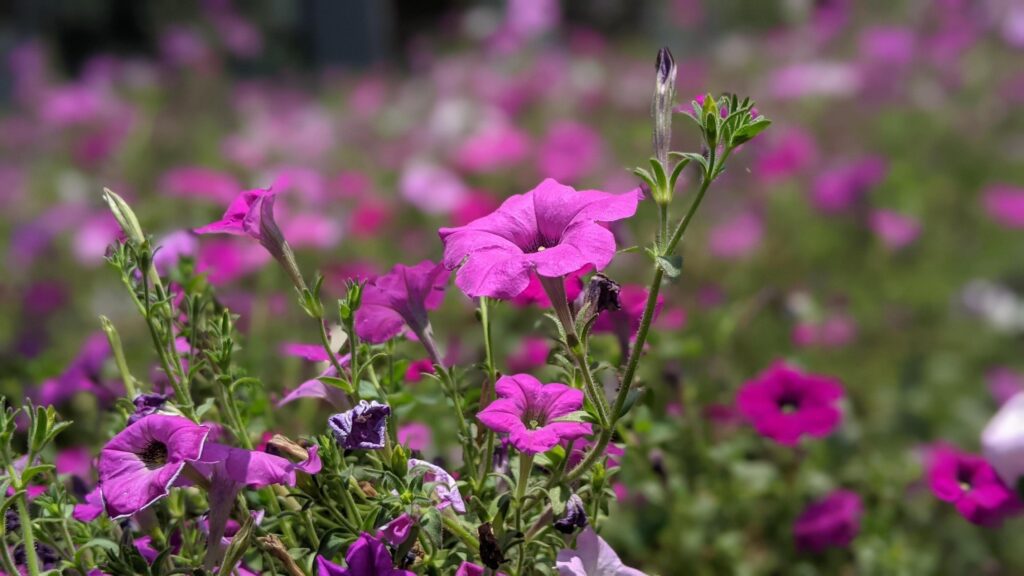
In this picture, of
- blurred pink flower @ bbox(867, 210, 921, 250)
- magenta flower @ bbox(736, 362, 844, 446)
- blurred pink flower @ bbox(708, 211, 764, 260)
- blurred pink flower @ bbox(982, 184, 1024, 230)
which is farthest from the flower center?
blurred pink flower @ bbox(982, 184, 1024, 230)

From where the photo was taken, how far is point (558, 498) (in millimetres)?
771

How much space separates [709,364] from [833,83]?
11.2ft

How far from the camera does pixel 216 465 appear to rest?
748 millimetres

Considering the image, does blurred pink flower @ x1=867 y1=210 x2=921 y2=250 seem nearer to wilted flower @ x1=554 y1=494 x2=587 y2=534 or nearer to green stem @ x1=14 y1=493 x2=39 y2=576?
wilted flower @ x1=554 y1=494 x2=587 y2=534

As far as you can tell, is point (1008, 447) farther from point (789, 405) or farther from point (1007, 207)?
point (1007, 207)

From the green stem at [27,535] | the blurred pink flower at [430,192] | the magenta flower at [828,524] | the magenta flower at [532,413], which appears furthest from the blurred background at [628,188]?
the green stem at [27,535]

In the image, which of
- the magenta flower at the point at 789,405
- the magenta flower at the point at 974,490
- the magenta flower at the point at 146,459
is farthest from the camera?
the magenta flower at the point at 789,405

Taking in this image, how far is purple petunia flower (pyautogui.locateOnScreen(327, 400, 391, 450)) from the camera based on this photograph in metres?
0.76

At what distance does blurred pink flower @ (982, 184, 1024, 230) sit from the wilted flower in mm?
3341

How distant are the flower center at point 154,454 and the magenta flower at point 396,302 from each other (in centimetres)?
20

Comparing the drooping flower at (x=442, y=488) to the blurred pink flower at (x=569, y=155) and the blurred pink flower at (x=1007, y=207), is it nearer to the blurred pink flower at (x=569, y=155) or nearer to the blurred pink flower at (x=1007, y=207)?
the blurred pink flower at (x=569, y=155)

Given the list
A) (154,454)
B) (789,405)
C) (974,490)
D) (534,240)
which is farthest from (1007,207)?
(154,454)

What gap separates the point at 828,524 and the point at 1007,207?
2657mm

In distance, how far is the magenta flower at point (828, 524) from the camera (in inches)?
55.1
